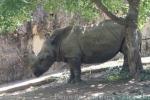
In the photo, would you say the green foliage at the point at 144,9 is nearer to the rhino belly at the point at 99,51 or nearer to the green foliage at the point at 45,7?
the green foliage at the point at 45,7

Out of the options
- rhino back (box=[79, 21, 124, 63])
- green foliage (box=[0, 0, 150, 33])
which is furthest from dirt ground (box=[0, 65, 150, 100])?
green foliage (box=[0, 0, 150, 33])

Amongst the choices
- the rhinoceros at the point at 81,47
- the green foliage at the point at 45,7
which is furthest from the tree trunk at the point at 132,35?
the green foliage at the point at 45,7

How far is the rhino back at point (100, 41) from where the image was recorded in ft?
46.7

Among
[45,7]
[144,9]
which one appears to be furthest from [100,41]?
[45,7]

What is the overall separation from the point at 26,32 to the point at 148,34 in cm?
570

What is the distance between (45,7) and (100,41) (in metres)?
1.80

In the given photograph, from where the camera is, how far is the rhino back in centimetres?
1424

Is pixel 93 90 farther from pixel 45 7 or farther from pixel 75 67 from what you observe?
pixel 45 7

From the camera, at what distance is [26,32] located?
64.8 ft

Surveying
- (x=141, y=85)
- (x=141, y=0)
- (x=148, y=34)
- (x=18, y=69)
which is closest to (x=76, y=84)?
(x=141, y=85)

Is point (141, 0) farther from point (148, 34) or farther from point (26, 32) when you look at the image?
point (148, 34)

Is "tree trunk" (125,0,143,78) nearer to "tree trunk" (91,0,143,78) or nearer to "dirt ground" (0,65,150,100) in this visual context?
"tree trunk" (91,0,143,78)

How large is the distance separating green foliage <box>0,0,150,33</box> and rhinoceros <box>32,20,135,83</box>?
61cm

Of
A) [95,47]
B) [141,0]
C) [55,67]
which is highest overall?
[141,0]
